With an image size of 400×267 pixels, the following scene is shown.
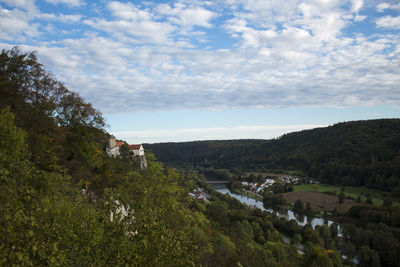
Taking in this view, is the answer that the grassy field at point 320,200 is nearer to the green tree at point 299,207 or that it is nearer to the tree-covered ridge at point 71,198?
the green tree at point 299,207

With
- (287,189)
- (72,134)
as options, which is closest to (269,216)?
(287,189)

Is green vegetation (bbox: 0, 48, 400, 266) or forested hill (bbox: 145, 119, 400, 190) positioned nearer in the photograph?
green vegetation (bbox: 0, 48, 400, 266)

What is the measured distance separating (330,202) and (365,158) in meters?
36.5

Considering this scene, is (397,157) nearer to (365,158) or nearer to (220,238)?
(365,158)

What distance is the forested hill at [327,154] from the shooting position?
9544cm

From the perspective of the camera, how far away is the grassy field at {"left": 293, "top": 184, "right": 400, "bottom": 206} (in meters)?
78.0

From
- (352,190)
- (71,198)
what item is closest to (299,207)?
(352,190)

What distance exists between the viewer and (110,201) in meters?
6.47

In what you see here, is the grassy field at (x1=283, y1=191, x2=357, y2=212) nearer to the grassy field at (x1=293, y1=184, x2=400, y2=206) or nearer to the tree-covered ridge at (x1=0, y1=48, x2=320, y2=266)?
the grassy field at (x1=293, y1=184, x2=400, y2=206)

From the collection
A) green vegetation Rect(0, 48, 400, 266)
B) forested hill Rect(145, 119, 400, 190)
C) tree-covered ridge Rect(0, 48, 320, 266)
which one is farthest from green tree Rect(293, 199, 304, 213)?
tree-covered ridge Rect(0, 48, 320, 266)

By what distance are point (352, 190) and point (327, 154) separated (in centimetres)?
3437

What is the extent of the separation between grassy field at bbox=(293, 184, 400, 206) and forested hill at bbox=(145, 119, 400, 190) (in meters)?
3.02

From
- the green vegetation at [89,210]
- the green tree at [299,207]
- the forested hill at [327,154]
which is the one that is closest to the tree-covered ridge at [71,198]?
the green vegetation at [89,210]

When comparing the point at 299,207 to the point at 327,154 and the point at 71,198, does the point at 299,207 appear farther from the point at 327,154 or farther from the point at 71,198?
the point at 71,198
